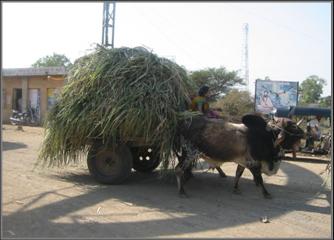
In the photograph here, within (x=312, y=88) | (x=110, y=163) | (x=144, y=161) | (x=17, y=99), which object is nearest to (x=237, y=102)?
(x=17, y=99)

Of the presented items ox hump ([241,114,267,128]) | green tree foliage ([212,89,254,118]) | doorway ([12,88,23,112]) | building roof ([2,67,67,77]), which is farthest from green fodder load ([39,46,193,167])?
doorway ([12,88,23,112])

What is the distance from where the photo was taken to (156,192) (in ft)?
27.7

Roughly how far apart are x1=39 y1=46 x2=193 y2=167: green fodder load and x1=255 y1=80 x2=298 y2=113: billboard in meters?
14.5

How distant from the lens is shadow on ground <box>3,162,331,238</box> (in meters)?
5.93

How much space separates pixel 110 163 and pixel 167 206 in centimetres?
208

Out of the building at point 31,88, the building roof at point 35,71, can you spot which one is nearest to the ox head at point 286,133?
the building roof at point 35,71

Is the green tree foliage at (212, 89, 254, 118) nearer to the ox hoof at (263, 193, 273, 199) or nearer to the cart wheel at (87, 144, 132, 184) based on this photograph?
the cart wheel at (87, 144, 132, 184)

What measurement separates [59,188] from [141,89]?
2380 mm

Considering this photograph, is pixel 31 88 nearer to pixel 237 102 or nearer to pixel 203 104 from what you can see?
pixel 237 102

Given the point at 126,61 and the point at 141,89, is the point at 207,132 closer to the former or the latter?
the point at 141,89

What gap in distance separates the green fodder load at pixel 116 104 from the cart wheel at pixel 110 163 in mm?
218

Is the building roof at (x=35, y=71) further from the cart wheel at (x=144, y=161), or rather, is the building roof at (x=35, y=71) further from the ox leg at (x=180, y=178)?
A: the ox leg at (x=180, y=178)

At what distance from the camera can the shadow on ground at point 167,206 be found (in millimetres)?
5930

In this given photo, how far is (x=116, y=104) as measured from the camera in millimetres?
8359
